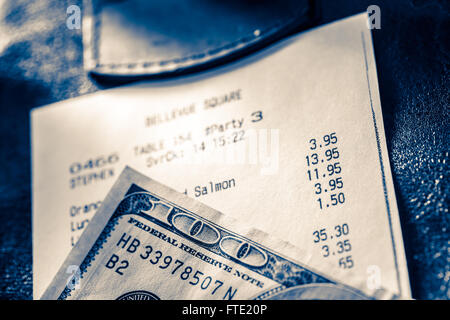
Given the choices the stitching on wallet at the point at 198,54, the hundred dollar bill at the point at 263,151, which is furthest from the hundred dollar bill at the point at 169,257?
the stitching on wallet at the point at 198,54

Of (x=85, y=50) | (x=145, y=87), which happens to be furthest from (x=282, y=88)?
(x=85, y=50)

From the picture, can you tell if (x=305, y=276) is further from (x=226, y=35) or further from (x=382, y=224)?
(x=226, y=35)

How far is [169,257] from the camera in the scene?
0.41 metres

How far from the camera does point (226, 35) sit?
1.65 ft

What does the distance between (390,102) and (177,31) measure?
0.26 meters

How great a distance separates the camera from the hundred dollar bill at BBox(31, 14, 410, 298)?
0.39 metres

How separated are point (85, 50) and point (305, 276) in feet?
1.31

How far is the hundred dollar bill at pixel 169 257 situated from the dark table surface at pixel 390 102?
3.8 inches

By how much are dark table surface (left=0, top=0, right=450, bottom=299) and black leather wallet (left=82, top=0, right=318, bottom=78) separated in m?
0.03
